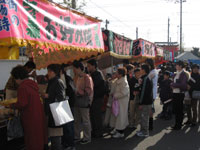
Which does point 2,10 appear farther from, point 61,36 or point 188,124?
point 188,124

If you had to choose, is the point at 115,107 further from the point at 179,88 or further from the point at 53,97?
the point at 53,97

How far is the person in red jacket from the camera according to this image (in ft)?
12.9

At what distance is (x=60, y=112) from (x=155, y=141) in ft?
9.82

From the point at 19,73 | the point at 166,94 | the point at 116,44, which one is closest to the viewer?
the point at 19,73

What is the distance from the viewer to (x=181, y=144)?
229 inches

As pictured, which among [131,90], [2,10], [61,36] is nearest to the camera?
[2,10]

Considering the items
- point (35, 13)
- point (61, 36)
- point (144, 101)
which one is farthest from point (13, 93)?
point (144, 101)

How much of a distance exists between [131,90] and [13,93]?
137 inches

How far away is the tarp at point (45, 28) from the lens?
3258mm

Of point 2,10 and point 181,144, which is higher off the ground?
point 2,10

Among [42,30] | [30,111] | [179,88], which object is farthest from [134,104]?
[42,30]

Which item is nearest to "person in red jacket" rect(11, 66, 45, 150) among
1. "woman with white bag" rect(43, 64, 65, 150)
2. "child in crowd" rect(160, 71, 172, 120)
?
"woman with white bag" rect(43, 64, 65, 150)

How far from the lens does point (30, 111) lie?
4.02 metres

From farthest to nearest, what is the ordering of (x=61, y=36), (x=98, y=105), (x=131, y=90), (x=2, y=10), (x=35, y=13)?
(x=131, y=90), (x=98, y=105), (x=61, y=36), (x=35, y=13), (x=2, y=10)
